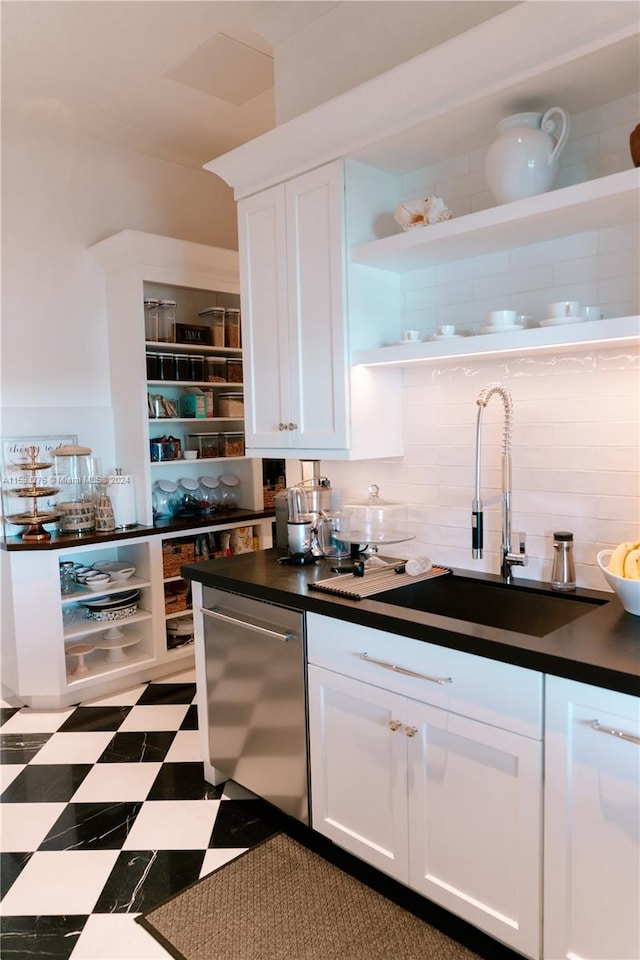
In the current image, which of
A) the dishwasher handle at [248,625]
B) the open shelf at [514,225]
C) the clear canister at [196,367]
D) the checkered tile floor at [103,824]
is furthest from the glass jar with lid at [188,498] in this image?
the open shelf at [514,225]

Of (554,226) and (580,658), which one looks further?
(554,226)

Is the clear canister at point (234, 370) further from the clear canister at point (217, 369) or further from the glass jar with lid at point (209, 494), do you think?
the glass jar with lid at point (209, 494)

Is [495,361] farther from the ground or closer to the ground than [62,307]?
closer to the ground

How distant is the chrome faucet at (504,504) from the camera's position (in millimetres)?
2080

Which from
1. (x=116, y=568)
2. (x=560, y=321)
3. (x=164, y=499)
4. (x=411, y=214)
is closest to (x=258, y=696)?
(x=560, y=321)

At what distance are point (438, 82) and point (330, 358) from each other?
892 millimetres

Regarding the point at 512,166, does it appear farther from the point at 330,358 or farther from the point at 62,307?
the point at 62,307

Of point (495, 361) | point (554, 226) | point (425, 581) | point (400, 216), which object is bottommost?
point (425, 581)

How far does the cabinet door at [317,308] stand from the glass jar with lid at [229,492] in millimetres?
1818

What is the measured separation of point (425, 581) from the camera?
7.34 ft

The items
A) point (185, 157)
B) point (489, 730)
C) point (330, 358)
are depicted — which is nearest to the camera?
point (489, 730)

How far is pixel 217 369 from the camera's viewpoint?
13.6 feet

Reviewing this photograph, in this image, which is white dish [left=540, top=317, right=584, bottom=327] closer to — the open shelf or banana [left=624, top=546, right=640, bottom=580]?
the open shelf

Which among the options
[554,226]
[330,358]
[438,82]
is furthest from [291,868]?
[438,82]
